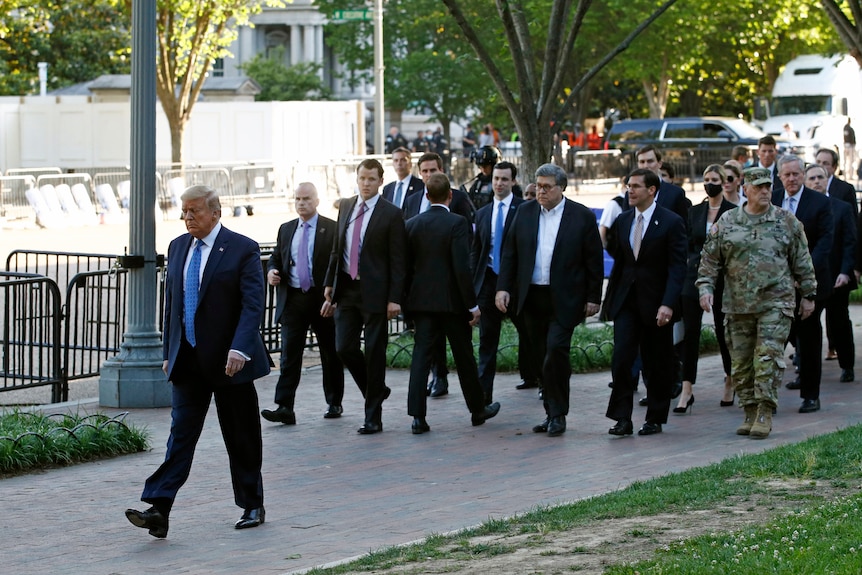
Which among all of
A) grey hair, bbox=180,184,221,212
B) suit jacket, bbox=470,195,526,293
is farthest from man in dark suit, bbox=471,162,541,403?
grey hair, bbox=180,184,221,212

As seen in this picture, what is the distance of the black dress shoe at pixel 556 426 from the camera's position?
420 inches

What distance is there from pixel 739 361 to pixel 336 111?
3562 cm

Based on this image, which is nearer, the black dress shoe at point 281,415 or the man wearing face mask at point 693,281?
the black dress shoe at point 281,415

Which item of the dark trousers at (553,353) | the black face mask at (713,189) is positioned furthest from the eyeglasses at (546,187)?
the black face mask at (713,189)

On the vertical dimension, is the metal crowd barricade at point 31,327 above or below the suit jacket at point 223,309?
below

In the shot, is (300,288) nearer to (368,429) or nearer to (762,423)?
(368,429)

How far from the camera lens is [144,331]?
40.2 ft

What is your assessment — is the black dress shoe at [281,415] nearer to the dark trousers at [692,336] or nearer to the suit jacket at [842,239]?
the dark trousers at [692,336]

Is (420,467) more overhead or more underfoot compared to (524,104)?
more underfoot

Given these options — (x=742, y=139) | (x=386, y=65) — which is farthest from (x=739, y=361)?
(x=386, y=65)

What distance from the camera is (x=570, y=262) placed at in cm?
1066

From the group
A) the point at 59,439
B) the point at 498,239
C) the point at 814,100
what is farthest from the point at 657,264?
the point at 814,100

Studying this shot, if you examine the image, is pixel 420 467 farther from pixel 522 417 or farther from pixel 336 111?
pixel 336 111

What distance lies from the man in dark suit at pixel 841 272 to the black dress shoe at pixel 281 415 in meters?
4.51
